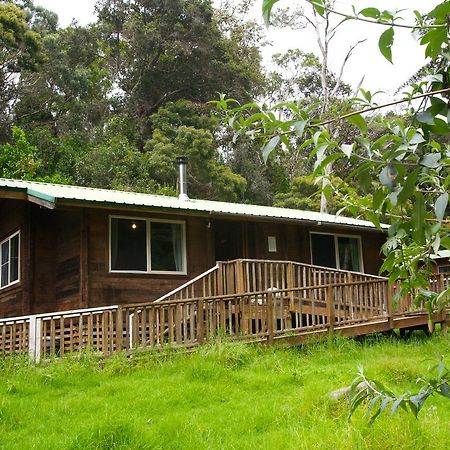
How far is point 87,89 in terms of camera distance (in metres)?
33.4

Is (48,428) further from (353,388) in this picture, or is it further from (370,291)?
(370,291)

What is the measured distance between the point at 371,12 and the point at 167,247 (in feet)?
41.1

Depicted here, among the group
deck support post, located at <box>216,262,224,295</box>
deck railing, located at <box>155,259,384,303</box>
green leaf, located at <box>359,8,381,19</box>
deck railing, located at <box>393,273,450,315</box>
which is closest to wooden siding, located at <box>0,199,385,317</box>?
deck railing, located at <box>155,259,384,303</box>

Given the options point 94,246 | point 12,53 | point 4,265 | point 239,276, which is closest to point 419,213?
point 239,276

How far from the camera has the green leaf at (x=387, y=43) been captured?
137 cm

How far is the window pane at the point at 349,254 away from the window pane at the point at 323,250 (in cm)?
28

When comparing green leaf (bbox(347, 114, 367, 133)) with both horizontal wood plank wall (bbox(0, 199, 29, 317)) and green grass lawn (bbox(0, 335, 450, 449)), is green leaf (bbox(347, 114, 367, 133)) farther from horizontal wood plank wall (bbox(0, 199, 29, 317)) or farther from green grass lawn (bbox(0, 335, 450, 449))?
horizontal wood plank wall (bbox(0, 199, 29, 317))

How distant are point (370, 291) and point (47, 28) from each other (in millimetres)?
29859

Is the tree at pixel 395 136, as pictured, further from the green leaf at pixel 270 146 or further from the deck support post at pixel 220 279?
the deck support post at pixel 220 279

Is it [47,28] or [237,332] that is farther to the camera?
[47,28]

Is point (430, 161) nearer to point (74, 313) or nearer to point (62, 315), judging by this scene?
point (62, 315)

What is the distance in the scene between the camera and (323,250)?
16797mm

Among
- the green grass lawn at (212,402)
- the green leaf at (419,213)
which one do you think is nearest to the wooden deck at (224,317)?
the green grass lawn at (212,402)

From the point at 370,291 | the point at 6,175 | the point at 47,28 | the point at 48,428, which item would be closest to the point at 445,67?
the point at 48,428
